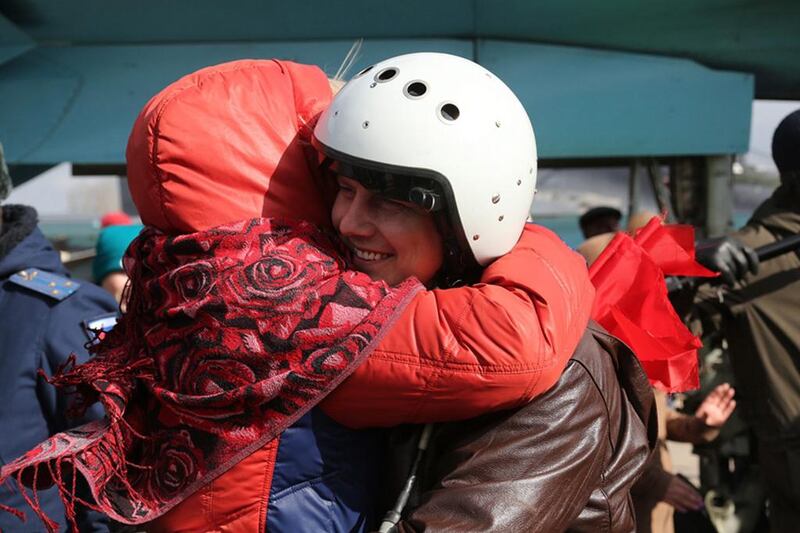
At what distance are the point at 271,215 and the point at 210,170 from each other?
0.11 meters

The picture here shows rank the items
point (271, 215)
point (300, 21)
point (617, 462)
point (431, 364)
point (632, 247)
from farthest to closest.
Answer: point (300, 21) < point (632, 247) < point (617, 462) < point (271, 215) < point (431, 364)

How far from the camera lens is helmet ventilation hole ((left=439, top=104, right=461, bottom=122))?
126cm

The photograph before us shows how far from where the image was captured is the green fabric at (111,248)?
358cm

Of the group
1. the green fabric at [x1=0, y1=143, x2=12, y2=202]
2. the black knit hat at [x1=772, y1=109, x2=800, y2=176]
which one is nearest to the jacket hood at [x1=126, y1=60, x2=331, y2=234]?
the green fabric at [x1=0, y1=143, x2=12, y2=202]

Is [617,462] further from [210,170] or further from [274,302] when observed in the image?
[210,170]

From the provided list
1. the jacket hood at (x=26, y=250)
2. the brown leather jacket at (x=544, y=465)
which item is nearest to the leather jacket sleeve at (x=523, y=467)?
the brown leather jacket at (x=544, y=465)

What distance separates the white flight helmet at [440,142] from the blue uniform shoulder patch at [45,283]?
1404 millimetres

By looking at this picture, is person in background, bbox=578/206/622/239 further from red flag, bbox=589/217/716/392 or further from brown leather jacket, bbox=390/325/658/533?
brown leather jacket, bbox=390/325/658/533

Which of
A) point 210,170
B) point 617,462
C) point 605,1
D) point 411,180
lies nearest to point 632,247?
point 617,462

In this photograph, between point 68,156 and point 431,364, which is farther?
point 68,156

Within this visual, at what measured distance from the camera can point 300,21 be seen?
516 centimetres

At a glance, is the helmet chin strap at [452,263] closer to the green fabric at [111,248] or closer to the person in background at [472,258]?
the person in background at [472,258]

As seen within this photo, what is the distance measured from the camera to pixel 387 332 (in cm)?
113

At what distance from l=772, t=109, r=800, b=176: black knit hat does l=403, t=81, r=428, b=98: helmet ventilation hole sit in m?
2.26
